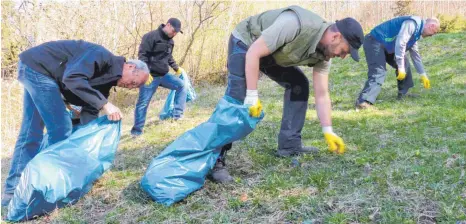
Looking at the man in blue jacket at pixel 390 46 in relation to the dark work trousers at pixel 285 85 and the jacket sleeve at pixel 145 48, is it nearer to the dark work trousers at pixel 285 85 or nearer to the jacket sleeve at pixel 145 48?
the dark work trousers at pixel 285 85

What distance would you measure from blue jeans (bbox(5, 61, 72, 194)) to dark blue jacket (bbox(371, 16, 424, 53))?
15.3 ft

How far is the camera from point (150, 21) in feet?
35.2

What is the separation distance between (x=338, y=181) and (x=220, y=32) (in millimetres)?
9409

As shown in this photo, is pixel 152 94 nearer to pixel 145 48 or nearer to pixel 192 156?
pixel 145 48

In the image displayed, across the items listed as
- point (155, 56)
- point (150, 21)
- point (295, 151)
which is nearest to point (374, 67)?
point (295, 151)

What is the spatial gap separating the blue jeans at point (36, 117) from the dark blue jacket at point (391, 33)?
4.68 metres

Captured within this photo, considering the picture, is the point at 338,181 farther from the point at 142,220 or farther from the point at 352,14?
the point at 352,14

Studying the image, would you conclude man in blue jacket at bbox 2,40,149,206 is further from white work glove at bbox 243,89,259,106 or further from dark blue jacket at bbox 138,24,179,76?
dark blue jacket at bbox 138,24,179,76

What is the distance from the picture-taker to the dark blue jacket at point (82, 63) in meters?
3.10

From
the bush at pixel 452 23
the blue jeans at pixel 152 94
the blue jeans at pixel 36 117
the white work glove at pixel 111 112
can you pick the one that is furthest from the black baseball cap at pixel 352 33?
the bush at pixel 452 23

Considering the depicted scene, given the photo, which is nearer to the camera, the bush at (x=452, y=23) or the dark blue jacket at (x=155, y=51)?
the dark blue jacket at (x=155, y=51)

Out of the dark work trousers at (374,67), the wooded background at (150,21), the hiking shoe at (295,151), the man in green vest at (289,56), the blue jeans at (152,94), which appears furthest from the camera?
the wooded background at (150,21)

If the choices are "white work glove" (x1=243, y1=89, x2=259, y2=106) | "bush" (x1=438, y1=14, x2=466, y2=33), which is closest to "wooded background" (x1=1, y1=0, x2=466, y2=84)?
"bush" (x1=438, y1=14, x2=466, y2=33)

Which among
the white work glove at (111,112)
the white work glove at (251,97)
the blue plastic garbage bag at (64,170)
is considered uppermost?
the white work glove at (251,97)
